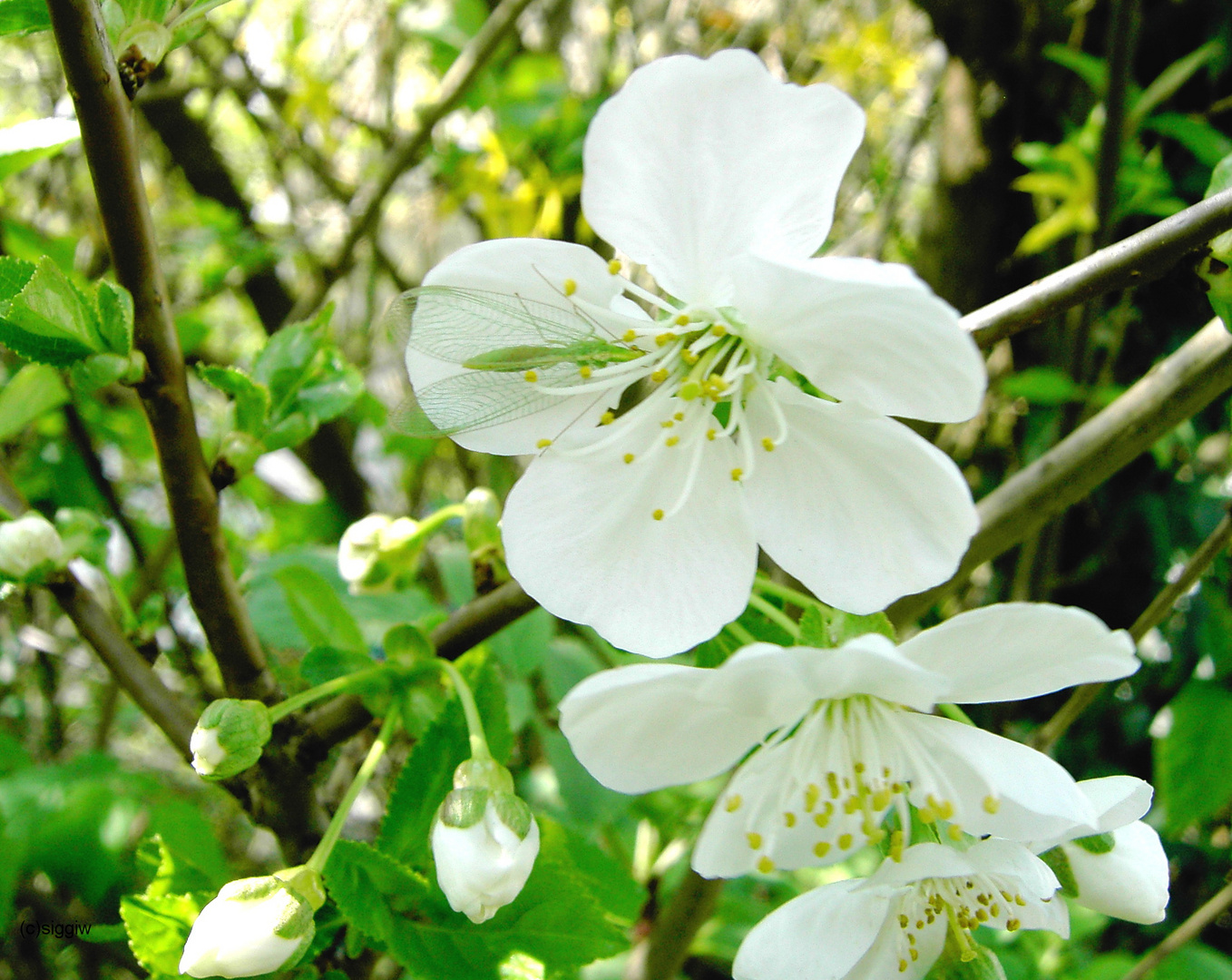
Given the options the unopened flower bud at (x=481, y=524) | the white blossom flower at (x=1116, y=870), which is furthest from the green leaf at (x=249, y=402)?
the white blossom flower at (x=1116, y=870)

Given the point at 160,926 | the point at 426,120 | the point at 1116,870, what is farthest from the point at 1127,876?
the point at 426,120

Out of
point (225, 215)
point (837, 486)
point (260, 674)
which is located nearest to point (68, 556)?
point (260, 674)

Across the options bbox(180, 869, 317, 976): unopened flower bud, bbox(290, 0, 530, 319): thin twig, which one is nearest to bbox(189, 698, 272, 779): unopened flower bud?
bbox(180, 869, 317, 976): unopened flower bud

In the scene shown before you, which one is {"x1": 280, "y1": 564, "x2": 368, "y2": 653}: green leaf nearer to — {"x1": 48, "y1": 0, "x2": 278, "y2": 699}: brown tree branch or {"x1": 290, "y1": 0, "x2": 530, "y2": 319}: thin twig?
{"x1": 48, "y1": 0, "x2": 278, "y2": 699}: brown tree branch

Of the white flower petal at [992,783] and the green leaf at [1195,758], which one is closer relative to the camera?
the white flower petal at [992,783]

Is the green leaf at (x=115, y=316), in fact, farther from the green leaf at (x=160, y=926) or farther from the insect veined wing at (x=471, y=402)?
the green leaf at (x=160, y=926)

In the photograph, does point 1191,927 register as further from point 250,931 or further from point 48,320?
point 48,320
